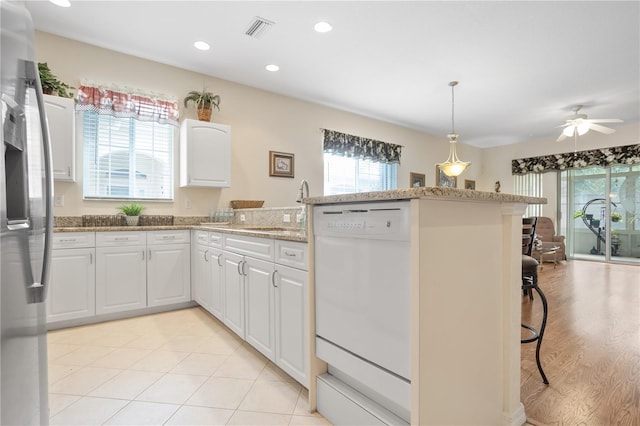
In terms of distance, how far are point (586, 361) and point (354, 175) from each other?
4.03 m

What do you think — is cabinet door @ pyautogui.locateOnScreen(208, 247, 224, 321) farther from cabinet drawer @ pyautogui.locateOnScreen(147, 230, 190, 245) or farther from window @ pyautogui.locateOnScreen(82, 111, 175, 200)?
window @ pyautogui.locateOnScreen(82, 111, 175, 200)

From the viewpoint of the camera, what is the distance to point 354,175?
5531 millimetres

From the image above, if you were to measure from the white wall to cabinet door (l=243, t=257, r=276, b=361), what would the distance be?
2.06m

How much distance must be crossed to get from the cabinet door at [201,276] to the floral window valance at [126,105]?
5.15ft

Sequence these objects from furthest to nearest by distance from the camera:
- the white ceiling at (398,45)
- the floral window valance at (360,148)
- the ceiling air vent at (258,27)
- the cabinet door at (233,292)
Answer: the floral window valance at (360,148) < the ceiling air vent at (258,27) < the white ceiling at (398,45) < the cabinet door at (233,292)

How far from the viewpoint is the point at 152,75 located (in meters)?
3.55

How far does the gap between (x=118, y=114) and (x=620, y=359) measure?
15.6 ft

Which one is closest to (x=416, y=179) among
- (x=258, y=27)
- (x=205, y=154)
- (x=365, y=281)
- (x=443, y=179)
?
(x=443, y=179)

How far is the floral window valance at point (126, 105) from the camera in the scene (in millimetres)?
3146

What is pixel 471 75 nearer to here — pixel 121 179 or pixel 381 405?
pixel 381 405

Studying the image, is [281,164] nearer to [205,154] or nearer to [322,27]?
[205,154]

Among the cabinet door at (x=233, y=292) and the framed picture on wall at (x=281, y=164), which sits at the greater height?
the framed picture on wall at (x=281, y=164)

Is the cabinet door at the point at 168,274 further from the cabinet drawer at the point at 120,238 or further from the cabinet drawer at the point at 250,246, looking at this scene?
the cabinet drawer at the point at 250,246

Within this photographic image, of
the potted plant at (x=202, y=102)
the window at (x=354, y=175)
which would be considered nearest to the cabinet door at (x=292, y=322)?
the potted plant at (x=202, y=102)
